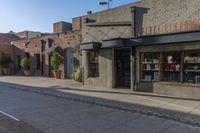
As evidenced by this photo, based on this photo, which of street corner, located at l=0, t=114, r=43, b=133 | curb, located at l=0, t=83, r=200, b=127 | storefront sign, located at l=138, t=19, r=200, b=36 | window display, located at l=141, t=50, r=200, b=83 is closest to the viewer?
street corner, located at l=0, t=114, r=43, b=133

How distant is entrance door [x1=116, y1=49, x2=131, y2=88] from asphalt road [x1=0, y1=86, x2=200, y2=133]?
199 inches

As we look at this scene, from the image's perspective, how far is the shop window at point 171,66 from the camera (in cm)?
1102

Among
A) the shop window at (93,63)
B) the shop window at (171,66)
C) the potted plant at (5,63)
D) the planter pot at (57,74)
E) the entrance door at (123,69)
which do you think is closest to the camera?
the shop window at (171,66)

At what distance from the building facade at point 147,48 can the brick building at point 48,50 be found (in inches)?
168

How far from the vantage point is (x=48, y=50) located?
21.3 meters

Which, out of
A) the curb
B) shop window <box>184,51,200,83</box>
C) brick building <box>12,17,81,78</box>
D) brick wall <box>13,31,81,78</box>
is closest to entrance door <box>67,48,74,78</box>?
brick building <box>12,17,81,78</box>

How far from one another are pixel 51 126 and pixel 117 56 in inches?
326

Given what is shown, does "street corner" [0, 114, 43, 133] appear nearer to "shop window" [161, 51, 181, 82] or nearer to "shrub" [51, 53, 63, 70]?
"shop window" [161, 51, 181, 82]

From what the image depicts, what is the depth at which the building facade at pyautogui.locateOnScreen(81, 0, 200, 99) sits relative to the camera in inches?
409

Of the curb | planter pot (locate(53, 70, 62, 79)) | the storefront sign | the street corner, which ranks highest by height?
the storefront sign

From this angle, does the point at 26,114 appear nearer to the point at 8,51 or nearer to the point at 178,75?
the point at 178,75

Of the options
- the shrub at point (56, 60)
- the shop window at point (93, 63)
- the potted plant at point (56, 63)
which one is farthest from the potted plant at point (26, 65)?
the shop window at point (93, 63)

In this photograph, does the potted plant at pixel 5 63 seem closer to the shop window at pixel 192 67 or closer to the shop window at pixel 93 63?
the shop window at pixel 93 63

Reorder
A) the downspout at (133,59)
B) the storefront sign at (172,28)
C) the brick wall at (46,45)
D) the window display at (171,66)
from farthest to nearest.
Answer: the brick wall at (46,45) → the downspout at (133,59) → the window display at (171,66) → the storefront sign at (172,28)
